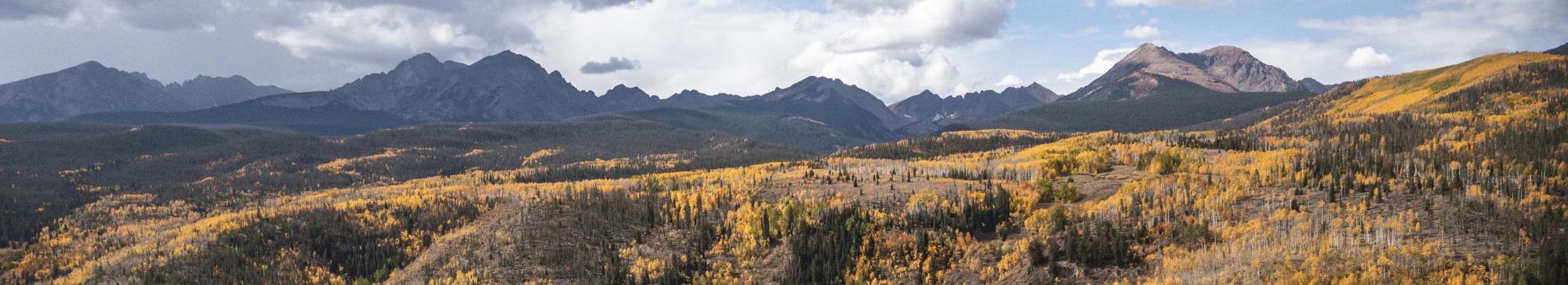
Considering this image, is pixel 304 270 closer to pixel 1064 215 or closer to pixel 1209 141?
pixel 1064 215

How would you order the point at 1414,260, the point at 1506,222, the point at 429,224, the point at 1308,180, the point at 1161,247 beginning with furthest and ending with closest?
the point at 429,224, the point at 1308,180, the point at 1161,247, the point at 1506,222, the point at 1414,260

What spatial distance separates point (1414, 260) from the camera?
147ft

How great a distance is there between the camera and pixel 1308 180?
65.6 m

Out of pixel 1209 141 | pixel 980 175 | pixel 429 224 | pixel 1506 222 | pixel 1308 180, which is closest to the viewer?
pixel 1506 222

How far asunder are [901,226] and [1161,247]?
86.0 feet

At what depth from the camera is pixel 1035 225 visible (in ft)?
228

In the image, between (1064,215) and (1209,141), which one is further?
(1209,141)

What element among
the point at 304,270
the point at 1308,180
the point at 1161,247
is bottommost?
the point at 304,270

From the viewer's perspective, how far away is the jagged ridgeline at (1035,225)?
165 ft

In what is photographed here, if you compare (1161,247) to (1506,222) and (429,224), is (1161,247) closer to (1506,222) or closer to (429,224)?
(1506,222)

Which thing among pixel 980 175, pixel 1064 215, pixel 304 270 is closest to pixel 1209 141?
pixel 980 175

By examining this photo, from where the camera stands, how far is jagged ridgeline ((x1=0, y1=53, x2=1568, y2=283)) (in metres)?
50.4

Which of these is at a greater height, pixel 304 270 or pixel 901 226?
pixel 901 226

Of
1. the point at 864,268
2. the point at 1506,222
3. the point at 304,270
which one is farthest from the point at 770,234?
the point at 304,270
